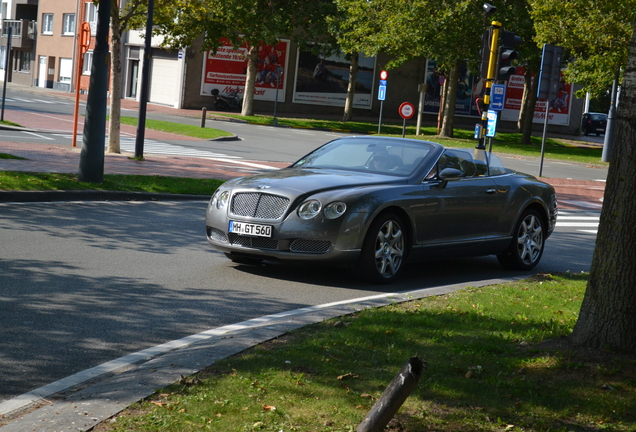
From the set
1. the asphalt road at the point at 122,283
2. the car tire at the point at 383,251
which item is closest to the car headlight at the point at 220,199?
the asphalt road at the point at 122,283

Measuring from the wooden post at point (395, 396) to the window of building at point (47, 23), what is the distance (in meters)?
68.8

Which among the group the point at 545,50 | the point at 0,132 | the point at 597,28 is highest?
the point at 597,28

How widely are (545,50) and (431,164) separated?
41.7ft

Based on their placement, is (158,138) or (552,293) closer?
(552,293)

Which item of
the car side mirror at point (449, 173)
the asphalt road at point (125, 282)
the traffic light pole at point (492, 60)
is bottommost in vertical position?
the asphalt road at point (125, 282)

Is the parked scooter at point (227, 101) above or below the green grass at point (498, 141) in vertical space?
above

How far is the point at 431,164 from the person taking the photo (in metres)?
9.20

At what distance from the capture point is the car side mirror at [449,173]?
29.5 feet

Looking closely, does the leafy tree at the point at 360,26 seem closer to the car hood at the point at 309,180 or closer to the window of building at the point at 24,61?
the car hood at the point at 309,180

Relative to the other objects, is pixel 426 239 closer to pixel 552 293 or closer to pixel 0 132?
pixel 552 293

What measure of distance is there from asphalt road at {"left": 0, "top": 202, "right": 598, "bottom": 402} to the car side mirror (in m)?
1.09

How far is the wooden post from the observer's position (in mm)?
3637

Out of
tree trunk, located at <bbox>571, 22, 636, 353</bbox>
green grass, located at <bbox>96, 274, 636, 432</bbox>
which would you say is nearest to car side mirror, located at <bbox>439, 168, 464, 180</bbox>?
green grass, located at <bbox>96, 274, 636, 432</bbox>

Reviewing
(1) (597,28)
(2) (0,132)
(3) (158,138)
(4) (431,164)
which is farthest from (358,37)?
(4) (431,164)
